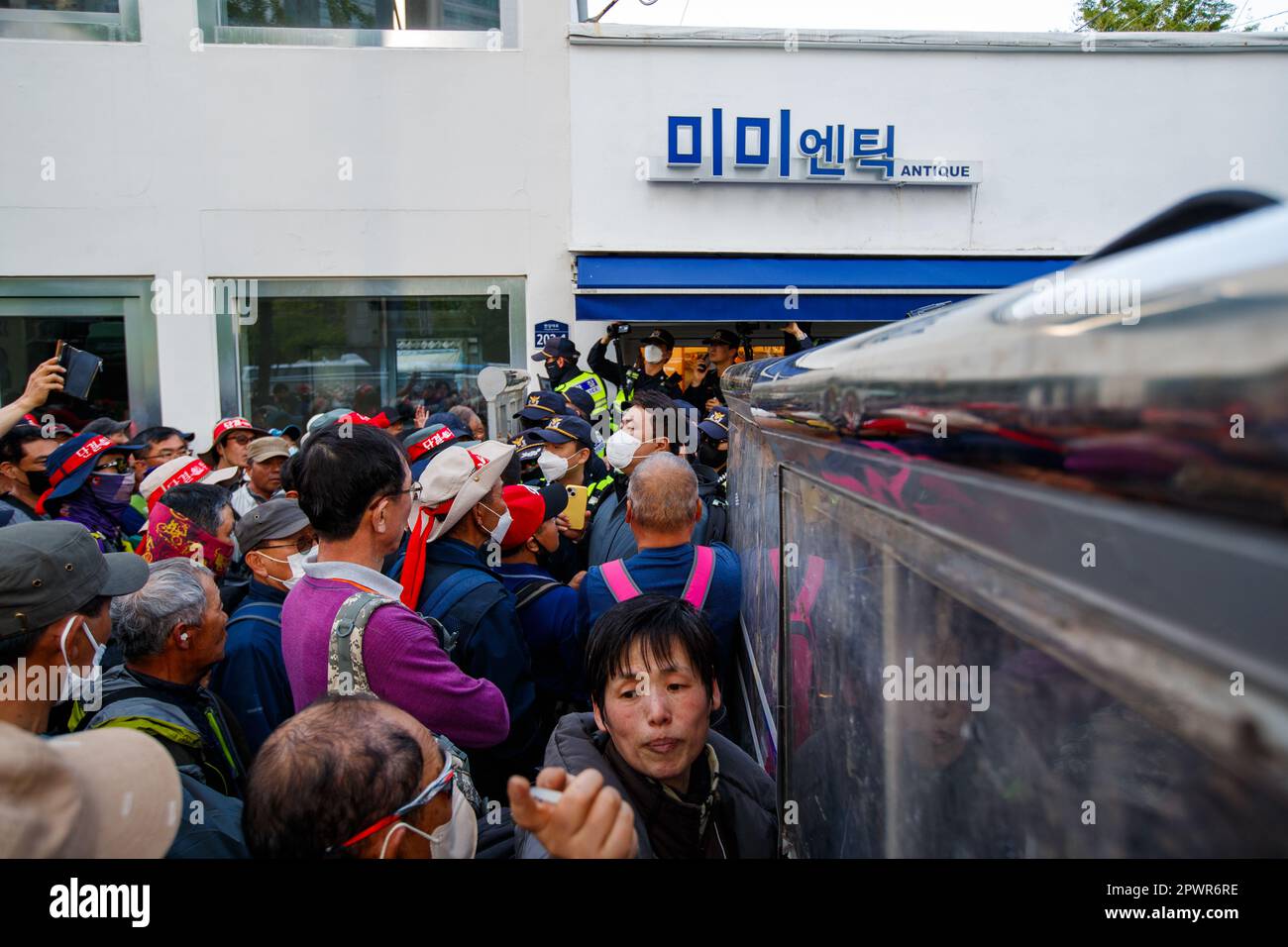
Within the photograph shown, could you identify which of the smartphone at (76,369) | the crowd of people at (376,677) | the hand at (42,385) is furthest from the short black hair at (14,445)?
the crowd of people at (376,677)

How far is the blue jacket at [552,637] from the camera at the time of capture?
117 inches

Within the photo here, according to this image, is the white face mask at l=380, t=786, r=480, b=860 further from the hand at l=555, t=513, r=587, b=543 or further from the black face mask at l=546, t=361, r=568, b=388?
the black face mask at l=546, t=361, r=568, b=388

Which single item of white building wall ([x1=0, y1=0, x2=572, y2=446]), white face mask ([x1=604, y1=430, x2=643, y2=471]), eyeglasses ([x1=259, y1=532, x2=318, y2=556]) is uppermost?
white building wall ([x1=0, y1=0, x2=572, y2=446])

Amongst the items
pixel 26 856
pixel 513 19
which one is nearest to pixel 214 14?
pixel 513 19

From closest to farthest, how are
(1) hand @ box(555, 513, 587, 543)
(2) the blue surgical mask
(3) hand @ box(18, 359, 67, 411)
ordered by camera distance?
(3) hand @ box(18, 359, 67, 411), (1) hand @ box(555, 513, 587, 543), (2) the blue surgical mask

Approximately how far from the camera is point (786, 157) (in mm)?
8906

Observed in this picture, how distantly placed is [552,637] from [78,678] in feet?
4.40

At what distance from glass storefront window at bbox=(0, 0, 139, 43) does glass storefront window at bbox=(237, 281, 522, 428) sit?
2.95 m

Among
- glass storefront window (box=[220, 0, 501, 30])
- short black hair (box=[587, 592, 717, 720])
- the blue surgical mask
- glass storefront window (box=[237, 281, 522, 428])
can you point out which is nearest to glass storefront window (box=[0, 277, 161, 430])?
glass storefront window (box=[237, 281, 522, 428])

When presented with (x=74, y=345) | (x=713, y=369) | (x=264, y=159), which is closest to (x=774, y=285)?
(x=713, y=369)

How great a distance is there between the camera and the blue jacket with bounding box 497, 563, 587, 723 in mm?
2980

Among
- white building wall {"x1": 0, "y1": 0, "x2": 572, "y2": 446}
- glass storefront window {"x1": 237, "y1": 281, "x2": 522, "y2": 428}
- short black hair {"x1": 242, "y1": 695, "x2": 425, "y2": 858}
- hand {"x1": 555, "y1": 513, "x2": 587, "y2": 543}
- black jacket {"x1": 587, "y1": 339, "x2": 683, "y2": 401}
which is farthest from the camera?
glass storefront window {"x1": 237, "y1": 281, "x2": 522, "y2": 428}

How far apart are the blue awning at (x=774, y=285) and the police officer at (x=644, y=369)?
1.27 feet

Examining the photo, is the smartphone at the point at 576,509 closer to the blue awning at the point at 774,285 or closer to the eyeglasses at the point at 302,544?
the eyeglasses at the point at 302,544
